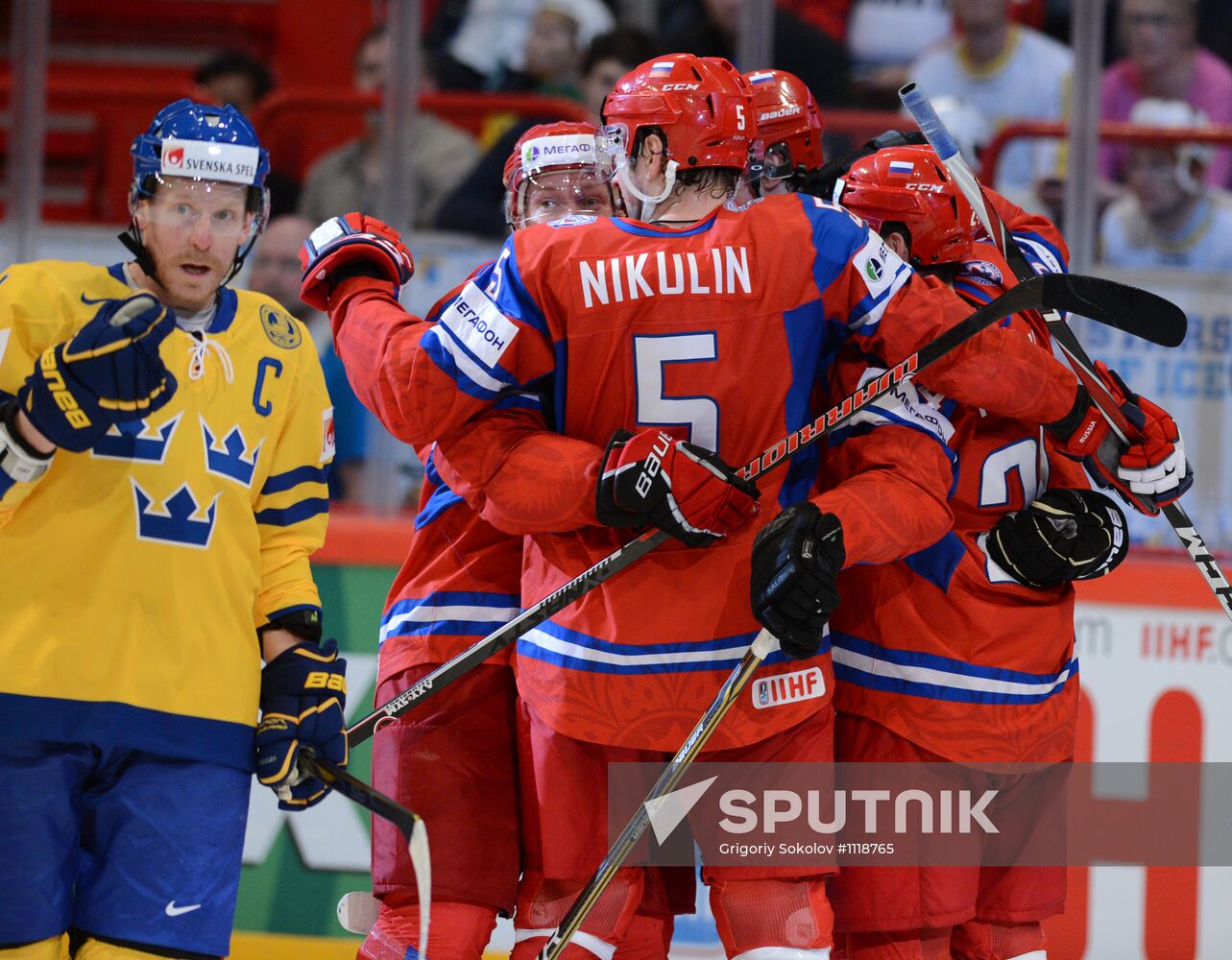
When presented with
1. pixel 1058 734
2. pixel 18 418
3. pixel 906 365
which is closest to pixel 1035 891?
pixel 1058 734

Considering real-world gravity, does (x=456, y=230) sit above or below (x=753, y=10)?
below

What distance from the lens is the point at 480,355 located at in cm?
247

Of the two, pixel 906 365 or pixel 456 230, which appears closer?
pixel 906 365

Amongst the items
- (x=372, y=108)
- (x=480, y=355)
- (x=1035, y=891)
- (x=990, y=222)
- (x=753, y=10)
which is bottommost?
(x=1035, y=891)

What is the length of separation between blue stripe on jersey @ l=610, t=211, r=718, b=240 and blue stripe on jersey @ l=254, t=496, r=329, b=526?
0.63 meters

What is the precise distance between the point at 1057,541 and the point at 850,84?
2564 millimetres

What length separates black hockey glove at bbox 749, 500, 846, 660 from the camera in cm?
237

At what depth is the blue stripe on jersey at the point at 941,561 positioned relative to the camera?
277cm

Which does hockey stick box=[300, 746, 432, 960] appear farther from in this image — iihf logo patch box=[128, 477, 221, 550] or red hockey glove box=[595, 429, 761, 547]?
red hockey glove box=[595, 429, 761, 547]

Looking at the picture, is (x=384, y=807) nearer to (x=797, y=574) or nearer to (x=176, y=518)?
(x=176, y=518)

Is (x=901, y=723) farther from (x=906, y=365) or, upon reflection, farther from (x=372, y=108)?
(x=372, y=108)

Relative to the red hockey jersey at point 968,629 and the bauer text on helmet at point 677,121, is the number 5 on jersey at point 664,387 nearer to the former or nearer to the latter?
the bauer text on helmet at point 677,121

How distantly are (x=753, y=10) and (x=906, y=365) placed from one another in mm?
2028

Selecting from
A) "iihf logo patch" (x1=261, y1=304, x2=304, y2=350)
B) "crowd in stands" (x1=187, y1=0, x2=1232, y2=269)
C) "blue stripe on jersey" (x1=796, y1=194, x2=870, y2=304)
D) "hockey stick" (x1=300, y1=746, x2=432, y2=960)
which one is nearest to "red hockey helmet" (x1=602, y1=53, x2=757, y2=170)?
"blue stripe on jersey" (x1=796, y1=194, x2=870, y2=304)
